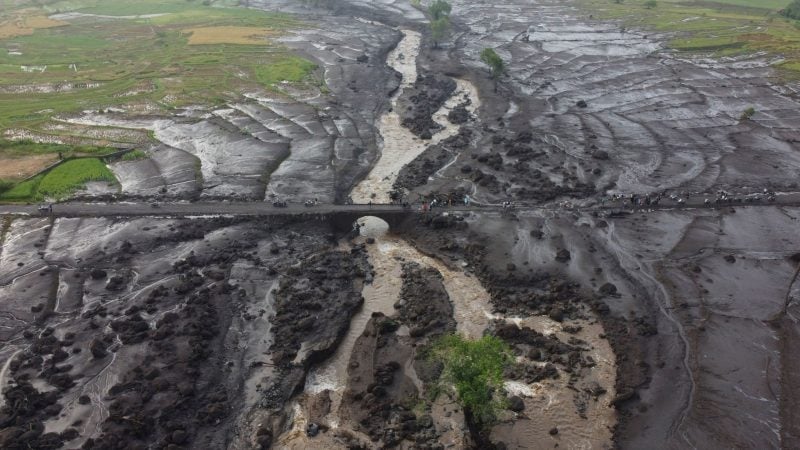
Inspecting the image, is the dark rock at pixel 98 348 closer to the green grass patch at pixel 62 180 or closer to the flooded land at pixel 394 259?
the flooded land at pixel 394 259

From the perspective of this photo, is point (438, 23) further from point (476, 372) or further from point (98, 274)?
point (476, 372)

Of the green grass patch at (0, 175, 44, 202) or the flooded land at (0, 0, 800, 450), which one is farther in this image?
the green grass patch at (0, 175, 44, 202)

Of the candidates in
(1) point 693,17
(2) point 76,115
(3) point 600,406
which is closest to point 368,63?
(2) point 76,115

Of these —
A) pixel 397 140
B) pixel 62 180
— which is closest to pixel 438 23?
pixel 397 140

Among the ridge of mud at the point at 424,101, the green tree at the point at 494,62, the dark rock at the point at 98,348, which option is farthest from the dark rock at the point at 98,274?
the green tree at the point at 494,62

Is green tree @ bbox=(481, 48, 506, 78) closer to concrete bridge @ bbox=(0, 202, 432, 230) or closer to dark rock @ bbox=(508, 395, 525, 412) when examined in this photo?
concrete bridge @ bbox=(0, 202, 432, 230)

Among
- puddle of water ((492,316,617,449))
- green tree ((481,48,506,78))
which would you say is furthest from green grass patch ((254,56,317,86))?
puddle of water ((492,316,617,449))
